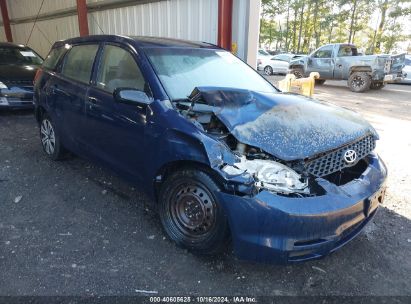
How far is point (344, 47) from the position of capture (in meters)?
14.0

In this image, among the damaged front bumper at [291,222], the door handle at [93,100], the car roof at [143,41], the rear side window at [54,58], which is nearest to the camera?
the damaged front bumper at [291,222]

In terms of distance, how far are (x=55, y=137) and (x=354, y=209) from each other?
381 centimetres

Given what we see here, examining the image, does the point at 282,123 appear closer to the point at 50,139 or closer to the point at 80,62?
the point at 80,62

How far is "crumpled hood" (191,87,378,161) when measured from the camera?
2.46 meters

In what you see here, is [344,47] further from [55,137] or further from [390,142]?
[55,137]

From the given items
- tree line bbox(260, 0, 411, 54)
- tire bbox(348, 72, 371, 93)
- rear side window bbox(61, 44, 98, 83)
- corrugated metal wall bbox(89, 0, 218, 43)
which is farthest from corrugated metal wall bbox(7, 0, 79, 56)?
tree line bbox(260, 0, 411, 54)

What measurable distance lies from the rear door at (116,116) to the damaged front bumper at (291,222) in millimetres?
1108

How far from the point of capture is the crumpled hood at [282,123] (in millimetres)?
2461

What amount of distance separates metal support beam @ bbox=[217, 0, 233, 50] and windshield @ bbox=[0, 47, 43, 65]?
5.26 m

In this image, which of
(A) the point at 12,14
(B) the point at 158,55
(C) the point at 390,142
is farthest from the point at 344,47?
(A) the point at 12,14

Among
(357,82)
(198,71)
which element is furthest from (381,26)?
(198,71)

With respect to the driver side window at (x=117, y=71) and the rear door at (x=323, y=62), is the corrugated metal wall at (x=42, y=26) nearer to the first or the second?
the driver side window at (x=117, y=71)

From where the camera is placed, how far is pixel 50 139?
4.82 meters

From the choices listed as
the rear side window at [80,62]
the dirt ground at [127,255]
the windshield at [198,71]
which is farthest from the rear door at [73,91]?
the windshield at [198,71]
